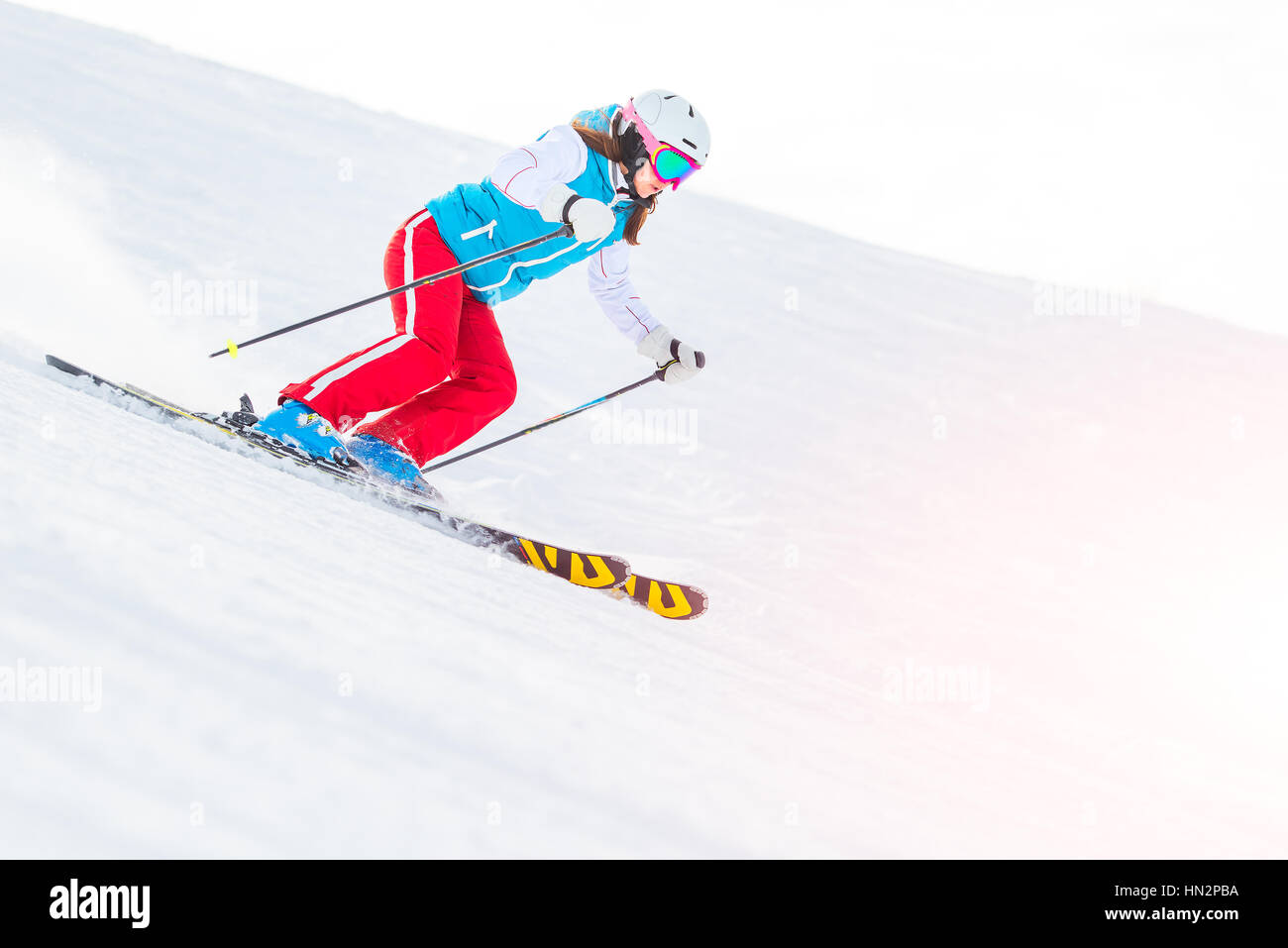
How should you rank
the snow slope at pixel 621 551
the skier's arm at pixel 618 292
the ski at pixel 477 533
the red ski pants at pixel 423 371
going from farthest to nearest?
the skier's arm at pixel 618 292, the red ski pants at pixel 423 371, the ski at pixel 477 533, the snow slope at pixel 621 551

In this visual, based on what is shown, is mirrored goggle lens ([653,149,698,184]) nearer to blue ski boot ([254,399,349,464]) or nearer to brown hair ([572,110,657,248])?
brown hair ([572,110,657,248])

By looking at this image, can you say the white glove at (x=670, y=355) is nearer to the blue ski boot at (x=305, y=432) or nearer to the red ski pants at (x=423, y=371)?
the red ski pants at (x=423, y=371)

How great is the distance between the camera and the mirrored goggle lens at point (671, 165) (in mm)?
3410

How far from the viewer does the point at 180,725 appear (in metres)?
1.22

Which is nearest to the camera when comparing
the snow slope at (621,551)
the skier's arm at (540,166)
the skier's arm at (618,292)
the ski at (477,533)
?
the snow slope at (621,551)

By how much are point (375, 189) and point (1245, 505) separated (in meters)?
8.01

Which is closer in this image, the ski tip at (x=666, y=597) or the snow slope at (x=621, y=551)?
the snow slope at (x=621, y=551)

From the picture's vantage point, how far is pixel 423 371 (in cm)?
344

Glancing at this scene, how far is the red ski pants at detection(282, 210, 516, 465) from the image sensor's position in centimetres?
343

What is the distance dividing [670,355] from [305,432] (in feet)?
4.83

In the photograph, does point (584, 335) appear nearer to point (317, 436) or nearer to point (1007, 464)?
point (1007, 464)

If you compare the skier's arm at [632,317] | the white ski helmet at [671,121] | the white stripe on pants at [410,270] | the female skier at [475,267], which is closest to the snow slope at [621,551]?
the female skier at [475,267]

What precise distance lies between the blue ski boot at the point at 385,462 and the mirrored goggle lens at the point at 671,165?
1.35 meters
